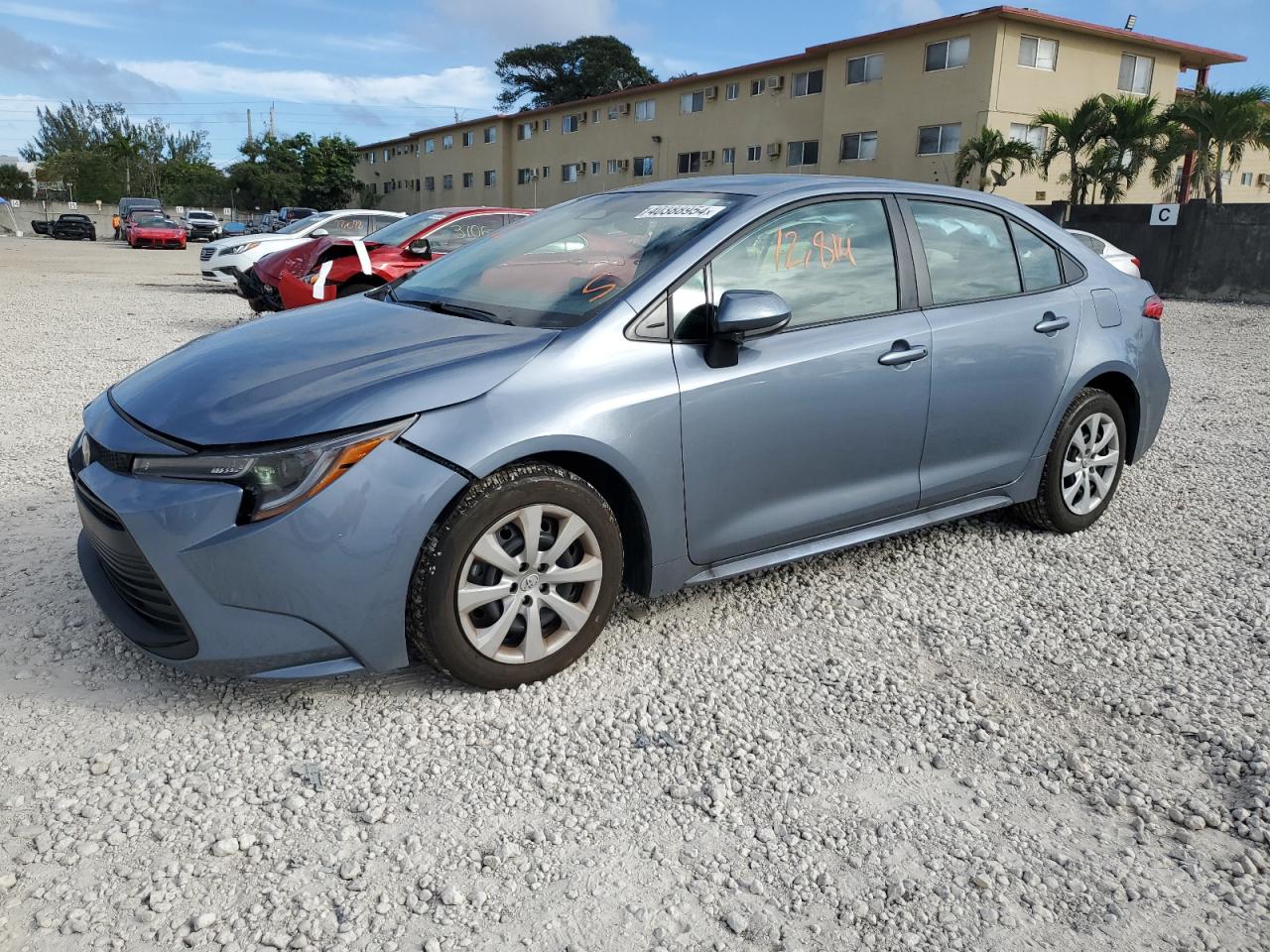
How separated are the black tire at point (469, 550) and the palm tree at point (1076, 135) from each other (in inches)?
1035

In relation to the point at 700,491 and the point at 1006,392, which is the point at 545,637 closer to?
the point at 700,491

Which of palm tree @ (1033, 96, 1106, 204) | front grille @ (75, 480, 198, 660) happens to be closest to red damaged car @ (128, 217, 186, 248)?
palm tree @ (1033, 96, 1106, 204)

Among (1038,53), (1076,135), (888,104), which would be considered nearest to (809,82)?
(888,104)

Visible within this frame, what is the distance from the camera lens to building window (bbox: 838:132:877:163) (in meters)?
31.0

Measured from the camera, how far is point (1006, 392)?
4.09m

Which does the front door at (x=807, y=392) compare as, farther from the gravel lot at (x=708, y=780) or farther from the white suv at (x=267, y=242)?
the white suv at (x=267, y=242)

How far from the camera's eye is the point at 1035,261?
4.38 meters

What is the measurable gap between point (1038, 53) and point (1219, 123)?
579 centimetres

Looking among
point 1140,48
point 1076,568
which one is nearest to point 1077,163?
point 1140,48

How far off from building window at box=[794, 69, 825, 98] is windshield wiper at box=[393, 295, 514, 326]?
32298 millimetres

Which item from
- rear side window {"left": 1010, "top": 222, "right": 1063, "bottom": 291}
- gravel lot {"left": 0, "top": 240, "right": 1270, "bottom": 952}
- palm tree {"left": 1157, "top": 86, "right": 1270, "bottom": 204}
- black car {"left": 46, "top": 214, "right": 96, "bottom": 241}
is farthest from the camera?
black car {"left": 46, "top": 214, "right": 96, "bottom": 241}

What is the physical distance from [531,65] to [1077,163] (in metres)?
46.8

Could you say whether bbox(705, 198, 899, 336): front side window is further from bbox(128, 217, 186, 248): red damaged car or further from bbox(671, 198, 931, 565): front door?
bbox(128, 217, 186, 248): red damaged car

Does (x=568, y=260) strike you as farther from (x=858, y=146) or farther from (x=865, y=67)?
(x=865, y=67)
